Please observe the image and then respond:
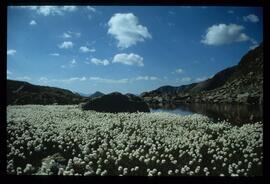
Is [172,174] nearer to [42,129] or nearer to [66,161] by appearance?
[66,161]

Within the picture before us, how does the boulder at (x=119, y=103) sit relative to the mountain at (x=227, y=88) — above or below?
below

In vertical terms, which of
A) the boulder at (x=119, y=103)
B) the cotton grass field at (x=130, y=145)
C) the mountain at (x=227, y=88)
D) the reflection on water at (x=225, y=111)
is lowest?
the cotton grass field at (x=130, y=145)

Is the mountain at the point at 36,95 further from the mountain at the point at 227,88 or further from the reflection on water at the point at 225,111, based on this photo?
the reflection on water at the point at 225,111

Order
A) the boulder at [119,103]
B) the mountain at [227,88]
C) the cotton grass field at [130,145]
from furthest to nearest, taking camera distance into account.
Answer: the boulder at [119,103] < the mountain at [227,88] < the cotton grass field at [130,145]

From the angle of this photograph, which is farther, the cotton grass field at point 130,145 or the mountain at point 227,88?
the mountain at point 227,88

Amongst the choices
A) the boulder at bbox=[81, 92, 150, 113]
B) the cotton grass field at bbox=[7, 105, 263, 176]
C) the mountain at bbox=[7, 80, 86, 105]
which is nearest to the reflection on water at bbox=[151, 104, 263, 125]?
the cotton grass field at bbox=[7, 105, 263, 176]
